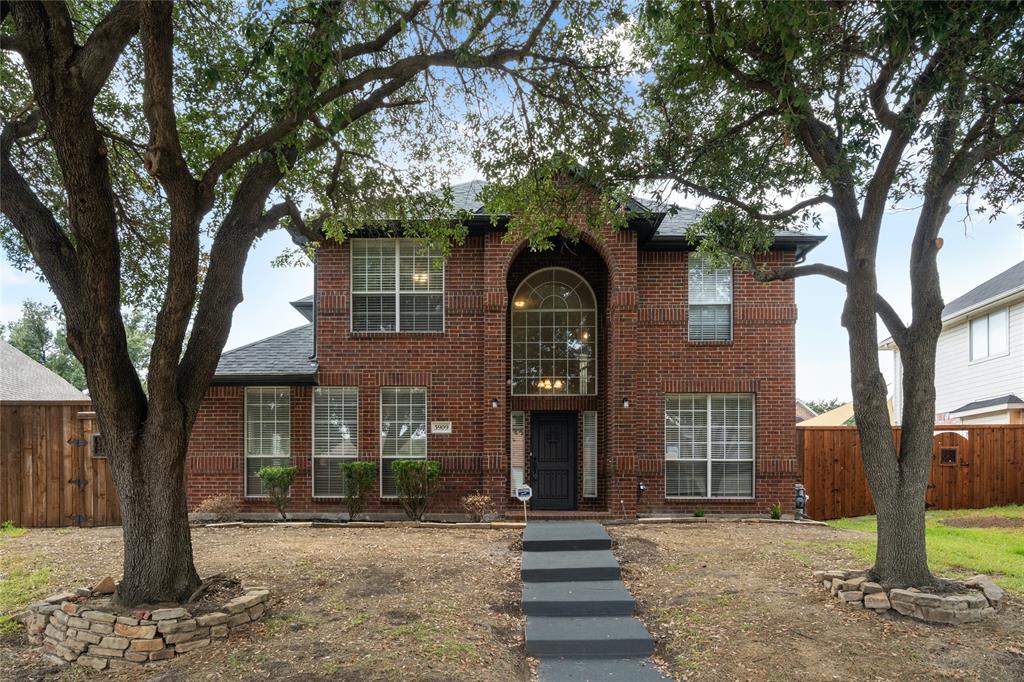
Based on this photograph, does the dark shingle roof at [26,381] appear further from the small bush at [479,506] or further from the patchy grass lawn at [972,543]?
the patchy grass lawn at [972,543]

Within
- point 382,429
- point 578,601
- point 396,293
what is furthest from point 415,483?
point 578,601

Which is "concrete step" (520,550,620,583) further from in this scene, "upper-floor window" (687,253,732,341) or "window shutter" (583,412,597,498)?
"upper-floor window" (687,253,732,341)

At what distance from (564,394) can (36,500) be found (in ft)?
30.8

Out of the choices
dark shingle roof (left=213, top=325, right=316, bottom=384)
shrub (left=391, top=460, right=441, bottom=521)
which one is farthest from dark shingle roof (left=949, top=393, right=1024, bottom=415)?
dark shingle roof (left=213, top=325, right=316, bottom=384)

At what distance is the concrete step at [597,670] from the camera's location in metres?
5.25

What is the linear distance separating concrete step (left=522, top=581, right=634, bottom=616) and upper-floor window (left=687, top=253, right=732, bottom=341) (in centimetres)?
638

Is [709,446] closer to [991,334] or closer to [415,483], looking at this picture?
[415,483]

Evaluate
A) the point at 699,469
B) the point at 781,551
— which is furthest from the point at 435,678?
the point at 699,469

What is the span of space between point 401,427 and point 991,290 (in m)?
16.7

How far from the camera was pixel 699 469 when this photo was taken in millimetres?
11992

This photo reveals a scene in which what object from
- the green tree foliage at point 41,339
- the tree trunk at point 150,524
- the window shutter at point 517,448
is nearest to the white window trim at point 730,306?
the window shutter at point 517,448

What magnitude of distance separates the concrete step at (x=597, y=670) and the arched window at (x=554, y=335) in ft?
23.4

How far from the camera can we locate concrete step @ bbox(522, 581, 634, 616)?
6445mm

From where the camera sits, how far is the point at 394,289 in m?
12.1
